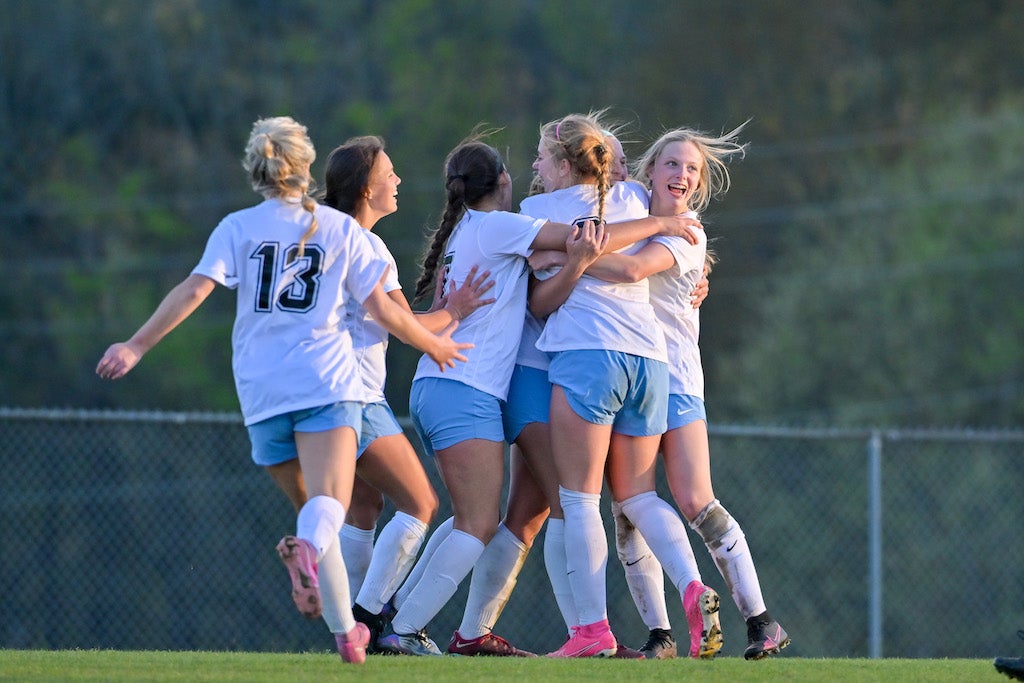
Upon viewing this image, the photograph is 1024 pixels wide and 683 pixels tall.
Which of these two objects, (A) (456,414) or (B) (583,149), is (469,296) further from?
(B) (583,149)

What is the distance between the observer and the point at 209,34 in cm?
3281

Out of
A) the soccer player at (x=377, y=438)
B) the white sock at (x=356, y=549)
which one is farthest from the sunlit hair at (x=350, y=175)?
the white sock at (x=356, y=549)

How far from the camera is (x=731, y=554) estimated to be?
5590mm

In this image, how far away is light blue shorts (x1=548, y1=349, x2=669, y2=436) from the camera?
5.49 metres

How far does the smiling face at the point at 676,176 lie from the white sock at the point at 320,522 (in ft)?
6.09

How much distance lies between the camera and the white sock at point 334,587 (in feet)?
15.8

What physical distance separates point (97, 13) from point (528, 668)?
92.3 feet

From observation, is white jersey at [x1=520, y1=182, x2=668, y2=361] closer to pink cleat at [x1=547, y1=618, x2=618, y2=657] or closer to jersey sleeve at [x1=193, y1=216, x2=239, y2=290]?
pink cleat at [x1=547, y1=618, x2=618, y2=657]

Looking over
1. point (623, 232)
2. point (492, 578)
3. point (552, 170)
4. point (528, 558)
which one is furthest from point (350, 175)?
point (528, 558)

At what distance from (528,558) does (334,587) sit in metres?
6.35

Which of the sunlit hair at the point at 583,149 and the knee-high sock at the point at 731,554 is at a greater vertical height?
the sunlit hair at the point at 583,149

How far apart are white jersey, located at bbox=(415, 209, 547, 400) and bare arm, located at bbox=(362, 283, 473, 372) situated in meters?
0.29

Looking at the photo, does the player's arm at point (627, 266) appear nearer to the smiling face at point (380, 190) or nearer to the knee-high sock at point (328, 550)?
the smiling face at point (380, 190)

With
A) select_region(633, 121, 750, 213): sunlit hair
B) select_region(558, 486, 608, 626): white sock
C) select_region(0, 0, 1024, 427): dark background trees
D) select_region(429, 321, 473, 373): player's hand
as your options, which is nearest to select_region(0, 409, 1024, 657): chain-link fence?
select_region(633, 121, 750, 213): sunlit hair
